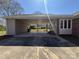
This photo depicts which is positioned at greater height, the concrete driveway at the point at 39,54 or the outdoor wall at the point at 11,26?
the outdoor wall at the point at 11,26

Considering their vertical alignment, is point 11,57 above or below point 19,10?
below

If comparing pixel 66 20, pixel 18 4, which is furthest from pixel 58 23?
pixel 18 4

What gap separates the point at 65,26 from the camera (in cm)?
1828

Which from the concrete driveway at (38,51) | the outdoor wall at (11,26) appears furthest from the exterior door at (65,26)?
the concrete driveway at (38,51)

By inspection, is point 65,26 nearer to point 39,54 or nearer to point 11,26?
point 11,26

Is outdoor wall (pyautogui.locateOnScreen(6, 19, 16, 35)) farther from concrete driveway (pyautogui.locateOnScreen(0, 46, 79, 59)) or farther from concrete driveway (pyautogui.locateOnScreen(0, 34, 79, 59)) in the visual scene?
concrete driveway (pyautogui.locateOnScreen(0, 46, 79, 59))

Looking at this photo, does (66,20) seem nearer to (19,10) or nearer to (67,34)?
(67,34)

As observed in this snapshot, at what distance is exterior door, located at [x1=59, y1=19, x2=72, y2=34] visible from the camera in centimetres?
1817

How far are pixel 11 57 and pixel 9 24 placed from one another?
1258cm

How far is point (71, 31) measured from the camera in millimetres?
18094

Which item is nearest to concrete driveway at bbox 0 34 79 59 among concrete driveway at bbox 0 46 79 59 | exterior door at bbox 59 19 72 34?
concrete driveway at bbox 0 46 79 59

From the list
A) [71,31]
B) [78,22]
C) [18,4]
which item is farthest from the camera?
[18,4]

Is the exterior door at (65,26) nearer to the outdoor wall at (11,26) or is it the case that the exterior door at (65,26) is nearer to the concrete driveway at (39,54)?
the outdoor wall at (11,26)

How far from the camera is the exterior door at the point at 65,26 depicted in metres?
18.2
